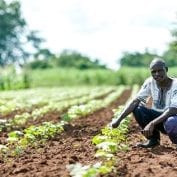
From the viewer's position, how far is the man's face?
25.6 feet

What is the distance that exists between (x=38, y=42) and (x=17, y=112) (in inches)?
2458

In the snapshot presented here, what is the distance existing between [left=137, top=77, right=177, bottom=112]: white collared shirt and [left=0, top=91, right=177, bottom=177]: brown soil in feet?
1.87

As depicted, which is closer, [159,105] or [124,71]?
[159,105]

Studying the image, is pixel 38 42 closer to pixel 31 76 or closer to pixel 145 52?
pixel 145 52

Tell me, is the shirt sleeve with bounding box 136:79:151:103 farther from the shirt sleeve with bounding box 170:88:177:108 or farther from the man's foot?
the man's foot

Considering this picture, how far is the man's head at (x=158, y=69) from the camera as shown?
780 centimetres

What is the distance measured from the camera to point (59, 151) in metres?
8.42

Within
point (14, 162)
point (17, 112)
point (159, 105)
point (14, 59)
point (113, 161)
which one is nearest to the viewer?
point (113, 161)

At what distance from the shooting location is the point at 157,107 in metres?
8.37

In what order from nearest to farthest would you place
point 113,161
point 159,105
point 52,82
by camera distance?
point 113,161
point 159,105
point 52,82

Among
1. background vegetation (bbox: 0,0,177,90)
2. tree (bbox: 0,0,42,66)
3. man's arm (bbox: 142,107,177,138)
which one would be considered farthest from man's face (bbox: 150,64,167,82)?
tree (bbox: 0,0,42,66)

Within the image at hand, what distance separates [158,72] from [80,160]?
56.4 inches

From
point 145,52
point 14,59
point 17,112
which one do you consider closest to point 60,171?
point 17,112

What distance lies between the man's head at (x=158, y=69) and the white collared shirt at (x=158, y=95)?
26cm
